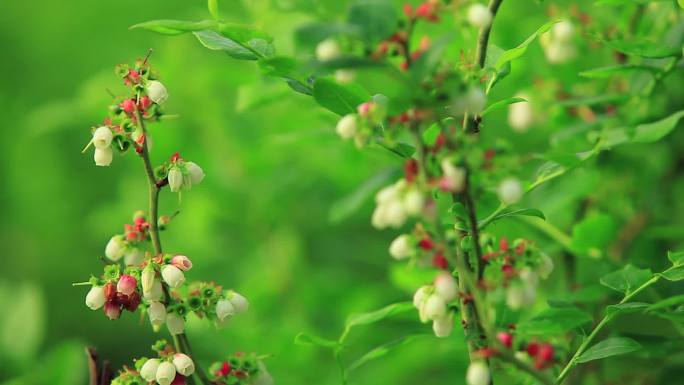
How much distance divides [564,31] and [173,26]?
0.62m

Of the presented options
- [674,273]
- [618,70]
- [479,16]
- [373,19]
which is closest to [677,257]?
[674,273]

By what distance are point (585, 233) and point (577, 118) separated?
26 centimetres

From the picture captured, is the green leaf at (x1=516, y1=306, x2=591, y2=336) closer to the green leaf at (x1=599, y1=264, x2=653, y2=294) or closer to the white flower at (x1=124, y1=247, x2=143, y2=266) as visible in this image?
the green leaf at (x1=599, y1=264, x2=653, y2=294)

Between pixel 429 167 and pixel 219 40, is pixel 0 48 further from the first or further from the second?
pixel 429 167

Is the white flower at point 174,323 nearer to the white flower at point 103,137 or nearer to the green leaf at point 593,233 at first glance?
the white flower at point 103,137

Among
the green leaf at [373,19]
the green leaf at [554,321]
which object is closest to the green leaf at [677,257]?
the green leaf at [554,321]

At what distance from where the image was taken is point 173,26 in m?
0.84

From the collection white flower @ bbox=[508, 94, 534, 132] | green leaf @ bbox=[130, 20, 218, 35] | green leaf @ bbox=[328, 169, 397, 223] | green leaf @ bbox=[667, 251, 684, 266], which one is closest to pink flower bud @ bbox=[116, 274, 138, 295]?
green leaf @ bbox=[130, 20, 218, 35]

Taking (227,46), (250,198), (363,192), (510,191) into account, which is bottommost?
(250,198)

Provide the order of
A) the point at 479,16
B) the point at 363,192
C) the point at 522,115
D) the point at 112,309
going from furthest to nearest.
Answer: the point at 522,115, the point at 363,192, the point at 112,309, the point at 479,16

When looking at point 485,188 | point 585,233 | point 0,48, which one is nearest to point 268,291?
point 585,233

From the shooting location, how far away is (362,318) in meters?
0.96

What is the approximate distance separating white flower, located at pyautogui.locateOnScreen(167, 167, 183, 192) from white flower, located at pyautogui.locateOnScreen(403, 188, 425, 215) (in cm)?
30

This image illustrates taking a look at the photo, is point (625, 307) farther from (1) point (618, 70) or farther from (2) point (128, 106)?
(2) point (128, 106)
